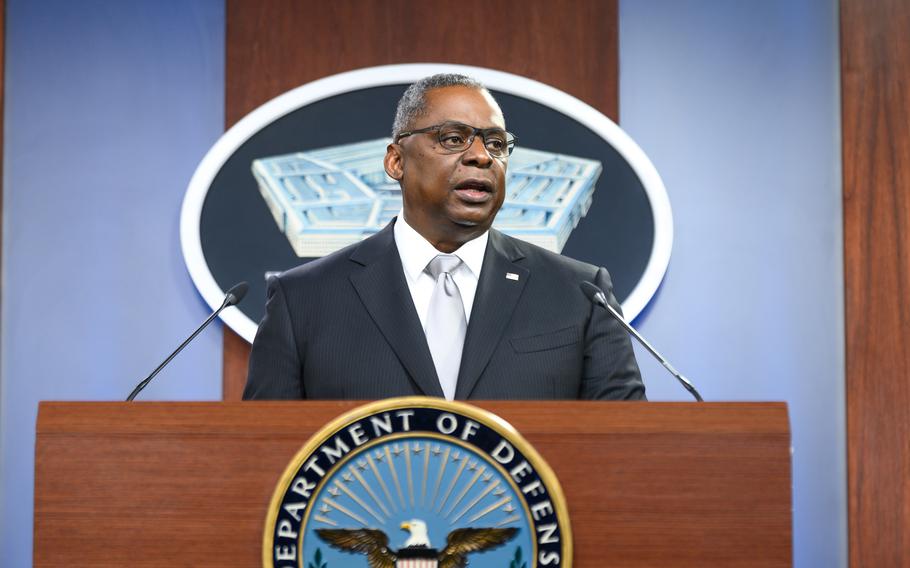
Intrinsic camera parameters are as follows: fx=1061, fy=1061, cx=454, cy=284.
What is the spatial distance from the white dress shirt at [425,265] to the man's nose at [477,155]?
0.15m

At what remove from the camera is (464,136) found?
2.02 metres

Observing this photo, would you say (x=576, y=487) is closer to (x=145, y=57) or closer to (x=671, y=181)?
(x=671, y=181)

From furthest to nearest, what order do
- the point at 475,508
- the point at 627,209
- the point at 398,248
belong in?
the point at 627,209 < the point at 398,248 < the point at 475,508

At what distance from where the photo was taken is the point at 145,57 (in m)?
3.19

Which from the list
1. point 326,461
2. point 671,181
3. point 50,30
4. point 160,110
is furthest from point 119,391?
point 326,461

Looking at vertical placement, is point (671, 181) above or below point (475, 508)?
above

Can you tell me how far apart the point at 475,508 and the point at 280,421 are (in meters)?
0.27

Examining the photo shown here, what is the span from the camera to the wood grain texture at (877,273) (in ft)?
9.88

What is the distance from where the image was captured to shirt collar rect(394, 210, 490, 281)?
203cm

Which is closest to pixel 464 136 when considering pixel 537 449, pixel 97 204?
pixel 537 449

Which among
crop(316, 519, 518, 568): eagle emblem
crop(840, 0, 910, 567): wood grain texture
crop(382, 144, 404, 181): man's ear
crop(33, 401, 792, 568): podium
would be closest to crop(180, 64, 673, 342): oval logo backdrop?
crop(840, 0, 910, 567): wood grain texture

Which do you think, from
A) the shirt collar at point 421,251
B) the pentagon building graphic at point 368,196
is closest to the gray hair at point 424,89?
the shirt collar at point 421,251

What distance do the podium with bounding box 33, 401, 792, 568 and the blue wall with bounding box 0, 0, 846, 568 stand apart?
1680 mm

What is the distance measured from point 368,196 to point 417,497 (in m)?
1.84
